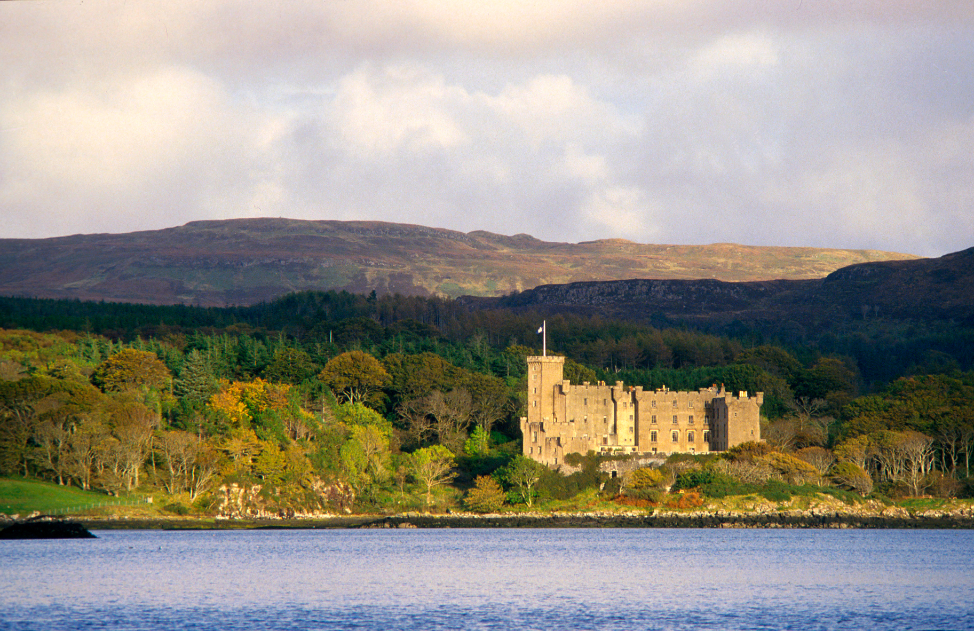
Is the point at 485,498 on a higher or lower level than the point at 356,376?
lower

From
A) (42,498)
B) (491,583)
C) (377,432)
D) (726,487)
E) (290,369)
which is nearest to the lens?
(491,583)

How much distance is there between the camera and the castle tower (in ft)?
306

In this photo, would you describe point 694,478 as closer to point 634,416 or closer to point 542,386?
point 634,416

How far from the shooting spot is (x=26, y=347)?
10619 centimetres

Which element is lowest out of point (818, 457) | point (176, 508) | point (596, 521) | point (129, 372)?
point (596, 521)

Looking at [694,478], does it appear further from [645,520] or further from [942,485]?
[942,485]

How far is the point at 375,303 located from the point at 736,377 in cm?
7383

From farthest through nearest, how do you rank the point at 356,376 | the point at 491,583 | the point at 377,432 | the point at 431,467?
the point at 356,376 → the point at 377,432 → the point at 431,467 → the point at 491,583

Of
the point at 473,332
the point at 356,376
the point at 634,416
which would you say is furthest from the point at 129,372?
the point at 473,332

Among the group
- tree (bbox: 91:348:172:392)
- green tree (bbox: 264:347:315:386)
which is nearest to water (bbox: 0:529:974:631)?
tree (bbox: 91:348:172:392)

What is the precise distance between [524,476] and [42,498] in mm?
34514

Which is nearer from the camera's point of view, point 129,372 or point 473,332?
point 129,372

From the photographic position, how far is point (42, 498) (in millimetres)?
75938

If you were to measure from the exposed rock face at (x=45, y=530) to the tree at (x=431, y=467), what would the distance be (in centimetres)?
A: 2568
